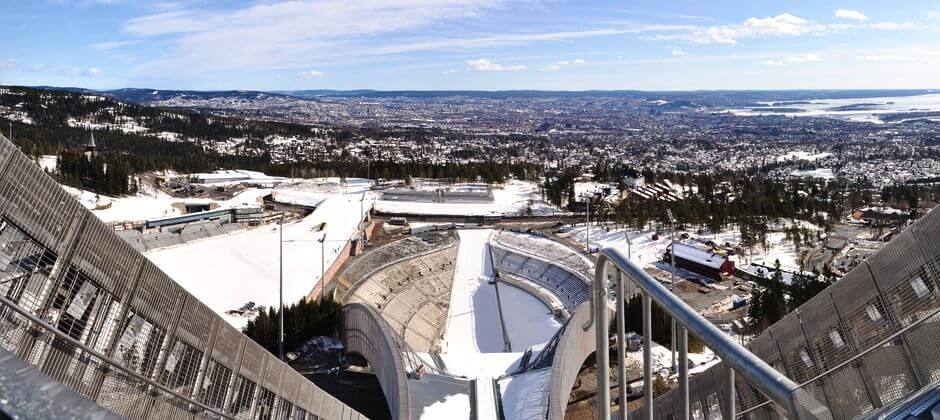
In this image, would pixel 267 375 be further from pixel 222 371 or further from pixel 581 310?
pixel 581 310

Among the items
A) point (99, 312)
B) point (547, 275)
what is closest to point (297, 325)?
point (547, 275)

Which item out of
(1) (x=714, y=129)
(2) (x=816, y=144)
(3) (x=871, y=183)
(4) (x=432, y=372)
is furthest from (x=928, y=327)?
(1) (x=714, y=129)

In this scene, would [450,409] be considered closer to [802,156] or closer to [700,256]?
[700,256]

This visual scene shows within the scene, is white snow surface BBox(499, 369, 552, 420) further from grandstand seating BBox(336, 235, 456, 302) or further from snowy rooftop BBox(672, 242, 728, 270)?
snowy rooftop BBox(672, 242, 728, 270)

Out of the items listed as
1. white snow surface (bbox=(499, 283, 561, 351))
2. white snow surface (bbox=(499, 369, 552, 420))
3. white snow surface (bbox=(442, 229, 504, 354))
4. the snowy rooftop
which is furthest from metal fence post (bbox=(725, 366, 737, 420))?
the snowy rooftop

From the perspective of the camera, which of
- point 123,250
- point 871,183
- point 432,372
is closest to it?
point 123,250

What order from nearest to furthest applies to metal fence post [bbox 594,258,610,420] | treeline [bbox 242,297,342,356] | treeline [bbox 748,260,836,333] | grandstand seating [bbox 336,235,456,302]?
metal fence post [bbox 594,258,610,420], treeline [bbox 242,297,342,356], treeline [bbox 748,260,836,333], grandstand seating [bbox 336,235,456,302]
